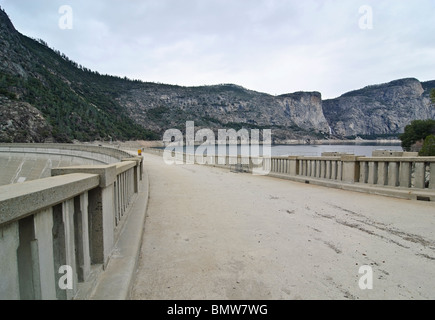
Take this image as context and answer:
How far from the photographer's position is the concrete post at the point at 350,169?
26.8ft

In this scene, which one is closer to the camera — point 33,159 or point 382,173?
point 382,173

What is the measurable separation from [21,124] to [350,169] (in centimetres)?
6740

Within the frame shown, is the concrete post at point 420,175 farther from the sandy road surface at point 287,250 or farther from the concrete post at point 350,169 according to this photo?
the concrete post at point 350,169

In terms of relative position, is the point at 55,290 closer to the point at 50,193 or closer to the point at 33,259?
the point at 33,259

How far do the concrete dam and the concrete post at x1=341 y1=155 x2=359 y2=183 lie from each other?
4.51ft

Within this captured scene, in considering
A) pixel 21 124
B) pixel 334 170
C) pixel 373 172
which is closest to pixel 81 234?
pixel 373 172

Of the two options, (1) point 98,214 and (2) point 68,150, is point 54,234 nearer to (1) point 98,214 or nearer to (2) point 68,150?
(1) point 98,214

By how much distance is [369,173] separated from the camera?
7781 millimetres

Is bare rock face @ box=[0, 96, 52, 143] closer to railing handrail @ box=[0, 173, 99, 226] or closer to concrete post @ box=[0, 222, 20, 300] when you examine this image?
railing handrail @ box=[0, 173, 99, 226]

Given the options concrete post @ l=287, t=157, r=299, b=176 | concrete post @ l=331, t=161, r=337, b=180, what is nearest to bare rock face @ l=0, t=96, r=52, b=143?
concrete post @ l=287, t=157, r=299, b=176

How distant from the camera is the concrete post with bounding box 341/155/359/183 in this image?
818cm

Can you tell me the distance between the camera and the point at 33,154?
122 feet
